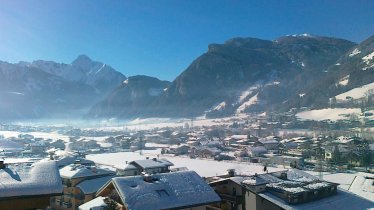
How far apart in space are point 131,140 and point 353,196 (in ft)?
385

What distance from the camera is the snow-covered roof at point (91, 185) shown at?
1329 inches

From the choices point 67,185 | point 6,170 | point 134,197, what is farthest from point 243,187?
point 67,185

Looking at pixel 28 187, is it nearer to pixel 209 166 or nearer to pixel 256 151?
pixel 209 166

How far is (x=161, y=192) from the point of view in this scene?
20.6 metres

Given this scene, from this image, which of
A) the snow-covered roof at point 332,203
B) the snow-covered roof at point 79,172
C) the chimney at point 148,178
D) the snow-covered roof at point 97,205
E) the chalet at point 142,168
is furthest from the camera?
the chalet at point 142,168

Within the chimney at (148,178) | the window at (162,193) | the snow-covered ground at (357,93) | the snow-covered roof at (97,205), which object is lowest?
the snow-covered roof at (97,205)

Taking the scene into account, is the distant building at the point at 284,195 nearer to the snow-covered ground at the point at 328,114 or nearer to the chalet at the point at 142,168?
the chalet at the point at 142,168

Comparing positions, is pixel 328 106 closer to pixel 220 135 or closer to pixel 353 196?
pixel 220 135

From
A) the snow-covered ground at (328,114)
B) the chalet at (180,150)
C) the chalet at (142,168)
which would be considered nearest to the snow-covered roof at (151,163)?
the chalet at (142,168)

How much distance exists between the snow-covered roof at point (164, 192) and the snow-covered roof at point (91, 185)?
534 inches

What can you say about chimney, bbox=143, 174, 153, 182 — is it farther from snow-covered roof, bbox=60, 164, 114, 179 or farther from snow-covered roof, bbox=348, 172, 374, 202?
snow-covered roof, bbox=348, 172, 374, 202

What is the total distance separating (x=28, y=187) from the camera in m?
14.4

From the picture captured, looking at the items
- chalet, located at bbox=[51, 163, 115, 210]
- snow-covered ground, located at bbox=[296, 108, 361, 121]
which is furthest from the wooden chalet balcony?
snow-covered ground, located at bbox=[296, 108, 361, 121]

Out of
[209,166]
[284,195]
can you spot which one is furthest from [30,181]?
[209,166]
